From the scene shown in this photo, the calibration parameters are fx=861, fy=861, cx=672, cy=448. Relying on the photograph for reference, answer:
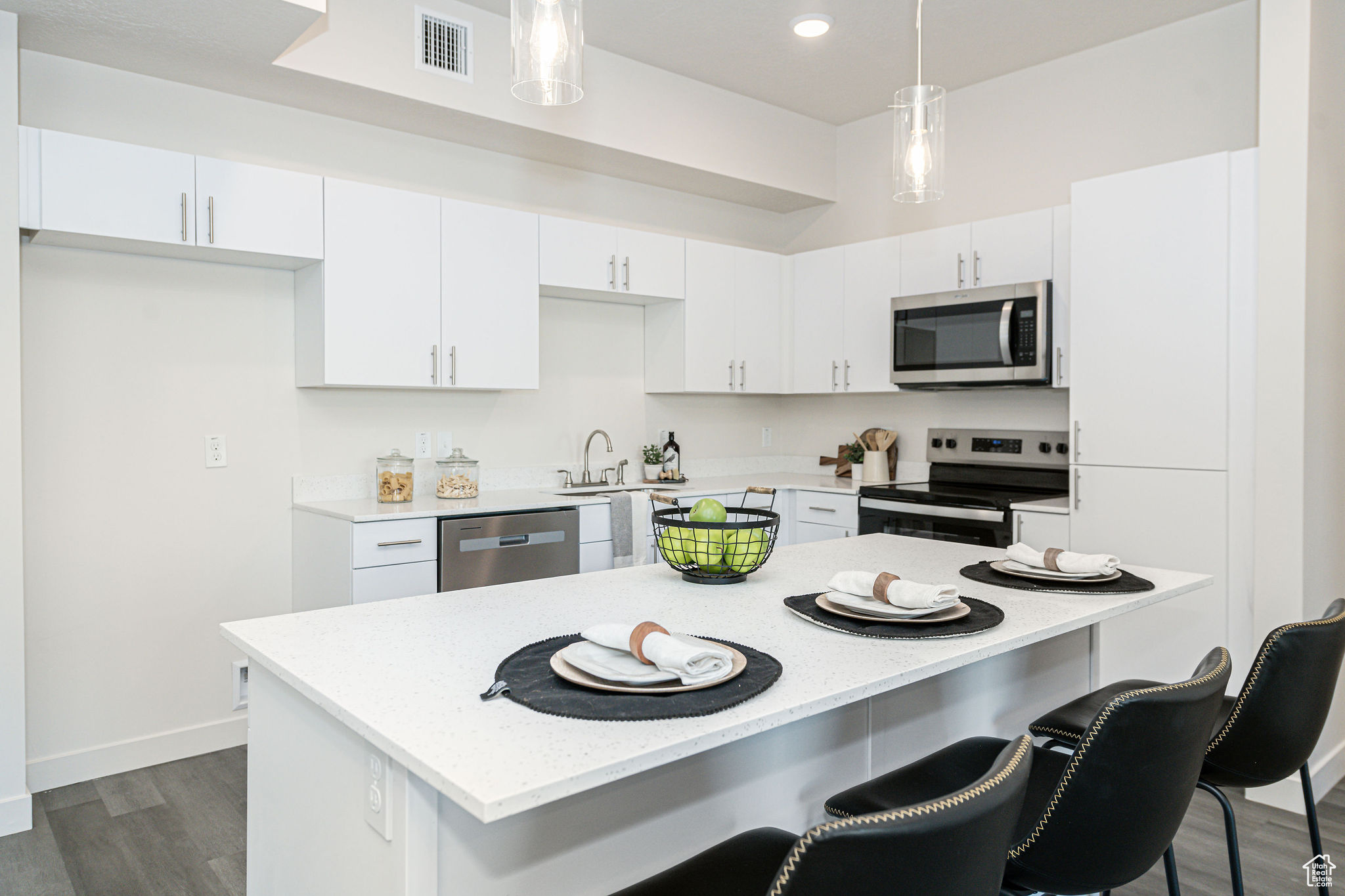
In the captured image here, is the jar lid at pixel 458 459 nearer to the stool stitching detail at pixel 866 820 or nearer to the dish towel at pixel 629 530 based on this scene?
the dish towel at pixel 629 530

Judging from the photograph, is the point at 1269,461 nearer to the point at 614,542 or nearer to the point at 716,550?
the point at 716,550

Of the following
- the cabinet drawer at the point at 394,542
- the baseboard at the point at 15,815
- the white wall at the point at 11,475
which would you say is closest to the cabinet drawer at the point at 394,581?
the cabinet drawer at the point at 394,542

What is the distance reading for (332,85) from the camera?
314 centimetres

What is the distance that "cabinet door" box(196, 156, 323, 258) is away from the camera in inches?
114

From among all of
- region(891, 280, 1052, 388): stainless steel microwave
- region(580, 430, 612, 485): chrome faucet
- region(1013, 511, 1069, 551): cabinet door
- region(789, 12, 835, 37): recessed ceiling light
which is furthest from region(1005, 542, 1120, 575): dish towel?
region(789, 12, 835, 37): recessed ceiling light

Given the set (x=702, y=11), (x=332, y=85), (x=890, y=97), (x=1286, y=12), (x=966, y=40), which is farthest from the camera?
(x=890, y=97)

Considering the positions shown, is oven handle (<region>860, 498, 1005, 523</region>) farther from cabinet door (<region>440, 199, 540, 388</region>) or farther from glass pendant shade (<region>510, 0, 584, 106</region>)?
glass pendant shade (<region>510, 0, 584, 106</region>)

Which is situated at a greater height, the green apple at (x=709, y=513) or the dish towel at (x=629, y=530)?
the green apple at (x=709, y=513)

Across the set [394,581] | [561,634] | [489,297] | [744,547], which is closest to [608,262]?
[489,297]

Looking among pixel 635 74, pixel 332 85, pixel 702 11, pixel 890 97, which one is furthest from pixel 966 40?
pixel 332 85

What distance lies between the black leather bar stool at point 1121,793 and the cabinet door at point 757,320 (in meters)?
3.38

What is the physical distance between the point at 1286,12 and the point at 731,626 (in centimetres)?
283

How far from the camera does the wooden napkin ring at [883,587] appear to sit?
1.57m

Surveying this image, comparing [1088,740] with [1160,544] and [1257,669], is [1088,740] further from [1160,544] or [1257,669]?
[1160,544]
